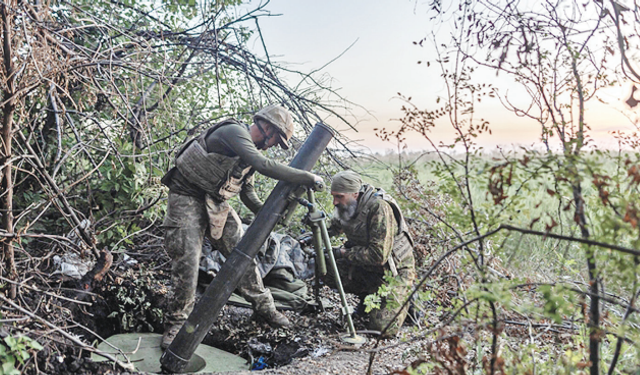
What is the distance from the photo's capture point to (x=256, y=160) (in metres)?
3.64

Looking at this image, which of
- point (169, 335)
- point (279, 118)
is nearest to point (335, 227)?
point (279, 118)

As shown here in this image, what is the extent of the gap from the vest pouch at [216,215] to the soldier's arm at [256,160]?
549mm

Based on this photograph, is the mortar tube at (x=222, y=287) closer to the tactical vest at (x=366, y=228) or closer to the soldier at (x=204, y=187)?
the soldier at (x=204, y=187)

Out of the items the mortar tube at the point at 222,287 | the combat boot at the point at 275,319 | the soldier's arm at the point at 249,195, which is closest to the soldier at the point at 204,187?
the soldier's arm at the point at 249,195

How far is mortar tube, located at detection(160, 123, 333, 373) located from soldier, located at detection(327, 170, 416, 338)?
0.78 m

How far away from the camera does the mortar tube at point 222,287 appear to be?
3662 millimetres

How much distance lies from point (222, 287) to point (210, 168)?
3.11ft

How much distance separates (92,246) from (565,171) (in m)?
3.68

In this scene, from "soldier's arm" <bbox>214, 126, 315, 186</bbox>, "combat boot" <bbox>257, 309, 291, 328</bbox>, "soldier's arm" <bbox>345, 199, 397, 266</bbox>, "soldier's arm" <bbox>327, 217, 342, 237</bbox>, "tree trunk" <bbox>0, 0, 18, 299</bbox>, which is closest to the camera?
"tree trunk" <bbox>0, 0, 18, 299</bbox>

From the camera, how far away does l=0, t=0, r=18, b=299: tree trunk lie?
2.85 m

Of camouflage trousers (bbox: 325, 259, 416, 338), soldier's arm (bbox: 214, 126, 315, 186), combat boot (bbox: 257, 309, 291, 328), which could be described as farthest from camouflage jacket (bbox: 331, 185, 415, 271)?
soldier's arm (bbox: 214, 126, 315, 186)

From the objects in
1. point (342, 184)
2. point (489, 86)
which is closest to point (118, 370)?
point (342, 184)

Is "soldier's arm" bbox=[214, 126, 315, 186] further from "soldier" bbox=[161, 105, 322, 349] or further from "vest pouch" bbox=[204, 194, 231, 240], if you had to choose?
"vest pouch" bbox=[204, 194, 231, 240]

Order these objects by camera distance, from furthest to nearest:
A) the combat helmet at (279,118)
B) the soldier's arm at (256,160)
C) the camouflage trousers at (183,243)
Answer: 1. the camouflage trousers at (183,243)
2. the combat helmet at (279,118)
3. the soldier's arm at (256,160)
